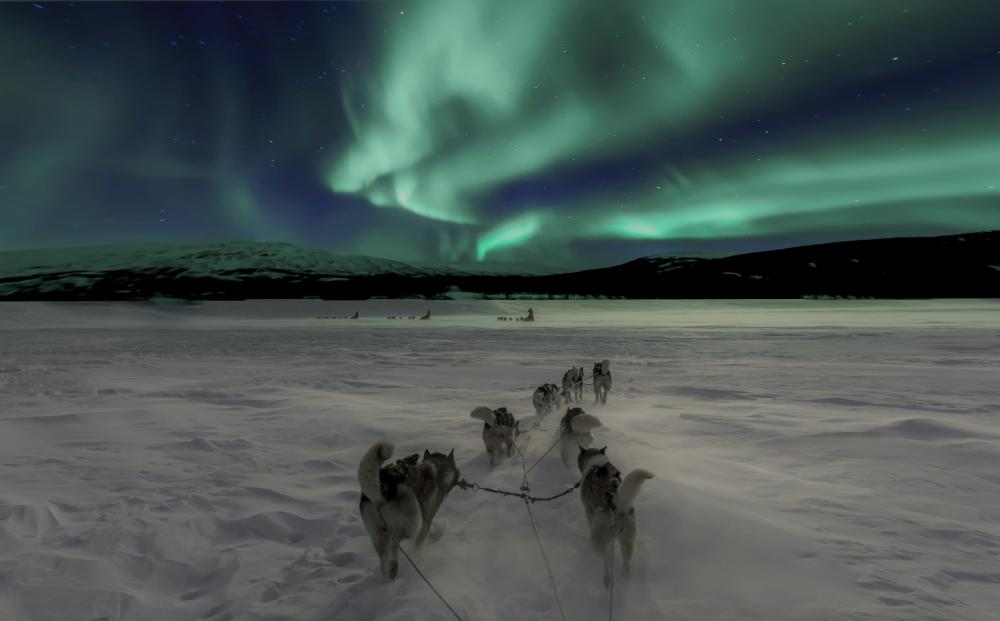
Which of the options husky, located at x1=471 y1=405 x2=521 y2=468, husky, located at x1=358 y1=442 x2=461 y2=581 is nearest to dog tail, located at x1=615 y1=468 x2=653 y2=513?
husky, located at x1=358 y1=442 x2=461 y2=581

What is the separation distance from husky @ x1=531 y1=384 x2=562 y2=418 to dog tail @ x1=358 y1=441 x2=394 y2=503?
471 cm

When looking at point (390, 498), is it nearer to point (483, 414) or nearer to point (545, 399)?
point (483, 414)

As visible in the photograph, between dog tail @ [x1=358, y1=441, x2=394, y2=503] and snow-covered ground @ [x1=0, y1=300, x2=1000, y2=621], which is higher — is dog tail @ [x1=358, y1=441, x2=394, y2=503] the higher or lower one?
the higher one

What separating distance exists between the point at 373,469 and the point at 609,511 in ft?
4.95

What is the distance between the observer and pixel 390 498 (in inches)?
108

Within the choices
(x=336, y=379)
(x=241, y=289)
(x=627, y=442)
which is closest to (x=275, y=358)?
(x=336, y=379)

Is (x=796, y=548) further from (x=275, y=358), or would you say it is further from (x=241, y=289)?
(x=241, y=289)

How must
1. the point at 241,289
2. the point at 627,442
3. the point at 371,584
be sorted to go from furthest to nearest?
the point at 241,289 → the point at 627,442 → the point at 371,584

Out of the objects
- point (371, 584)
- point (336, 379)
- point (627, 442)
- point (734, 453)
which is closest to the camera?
point (371, 584)

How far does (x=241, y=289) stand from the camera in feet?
334

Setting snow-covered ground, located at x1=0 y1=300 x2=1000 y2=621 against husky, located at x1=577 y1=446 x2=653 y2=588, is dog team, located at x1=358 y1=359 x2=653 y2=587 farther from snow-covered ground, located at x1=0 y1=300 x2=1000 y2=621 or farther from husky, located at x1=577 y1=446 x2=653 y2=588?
snow-covered ground, located at x1=0 y1=300 x2=1000 y2=621

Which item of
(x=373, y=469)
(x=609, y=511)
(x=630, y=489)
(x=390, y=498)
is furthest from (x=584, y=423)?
(x=373, y=469)

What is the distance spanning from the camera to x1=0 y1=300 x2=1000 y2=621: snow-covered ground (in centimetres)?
283

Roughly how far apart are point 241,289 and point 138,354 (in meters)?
96.2
